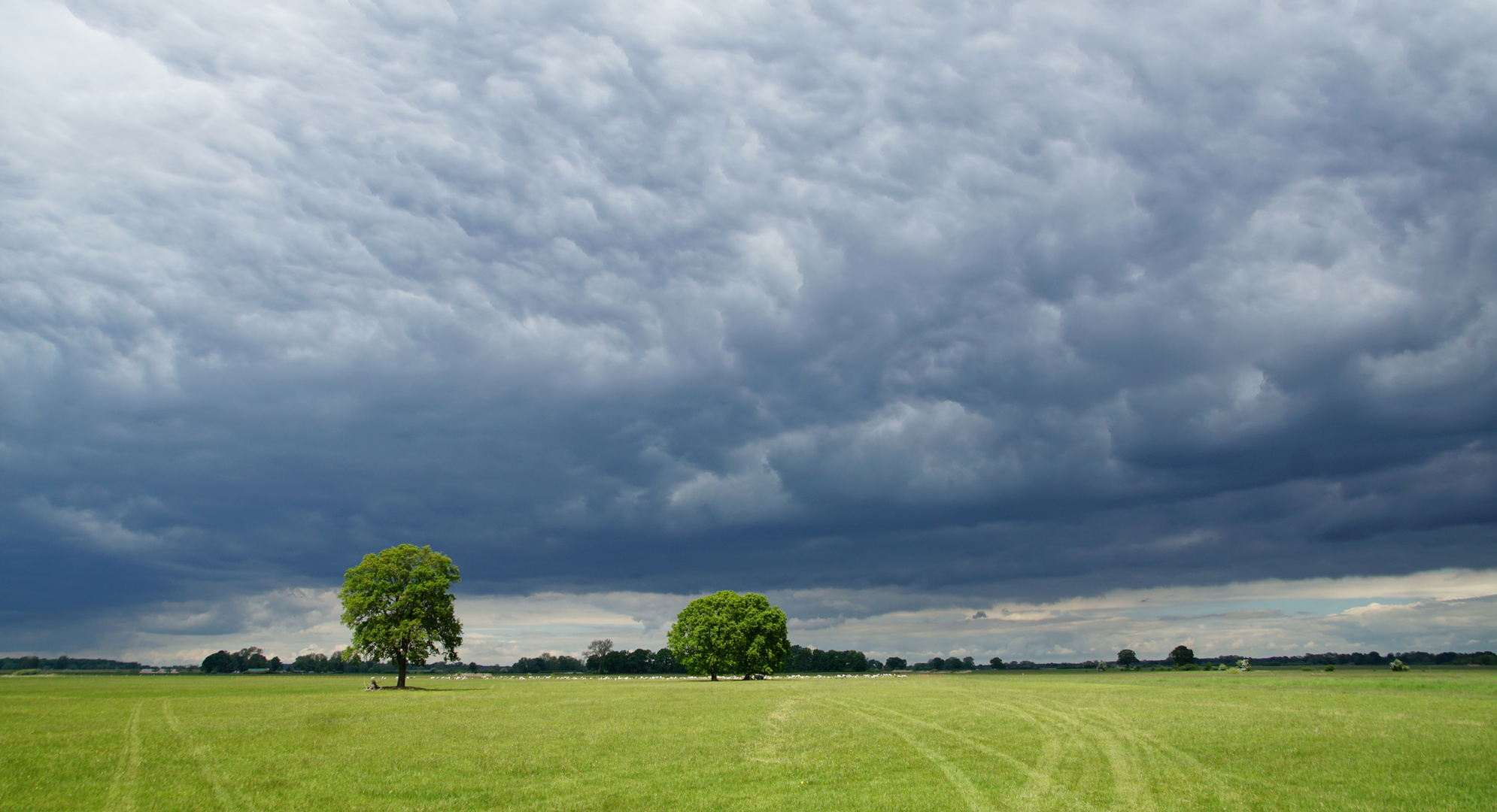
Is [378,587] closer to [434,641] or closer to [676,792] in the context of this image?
[434,641]

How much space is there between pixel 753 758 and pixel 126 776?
1729cm

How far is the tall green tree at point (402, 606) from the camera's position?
7206 centimetres

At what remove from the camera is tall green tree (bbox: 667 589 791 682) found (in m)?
112

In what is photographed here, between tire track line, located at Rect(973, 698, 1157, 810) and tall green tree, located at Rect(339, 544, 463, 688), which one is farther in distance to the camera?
tall green tree, located at Rect(339, 544, 463, 688)

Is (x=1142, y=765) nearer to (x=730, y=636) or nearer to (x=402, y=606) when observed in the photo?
(x=402, y=606)

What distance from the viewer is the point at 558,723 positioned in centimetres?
3566

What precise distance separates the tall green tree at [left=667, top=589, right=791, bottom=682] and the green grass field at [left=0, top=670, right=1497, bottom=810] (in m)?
68.9

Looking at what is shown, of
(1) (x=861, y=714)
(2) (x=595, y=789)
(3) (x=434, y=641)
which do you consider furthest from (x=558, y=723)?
(3) (x=434, y=641)

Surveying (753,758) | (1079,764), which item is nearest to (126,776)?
(753,758)

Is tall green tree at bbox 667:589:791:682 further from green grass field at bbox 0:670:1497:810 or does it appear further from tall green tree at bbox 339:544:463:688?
green grass field at bbox 0:670:1497:810

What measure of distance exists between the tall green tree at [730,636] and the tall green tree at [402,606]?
44845 mm

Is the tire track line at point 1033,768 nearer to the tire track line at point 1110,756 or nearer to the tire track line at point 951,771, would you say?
the tire track line at point 951,771

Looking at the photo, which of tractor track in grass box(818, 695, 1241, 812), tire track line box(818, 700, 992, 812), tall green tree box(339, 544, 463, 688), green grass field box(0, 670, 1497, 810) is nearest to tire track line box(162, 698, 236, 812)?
green grass field box(0, 670, 1497, 810)

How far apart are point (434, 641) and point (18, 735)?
1853 inches
